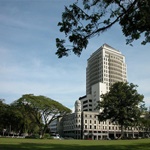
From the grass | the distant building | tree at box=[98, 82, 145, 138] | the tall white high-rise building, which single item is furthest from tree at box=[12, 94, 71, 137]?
the tall white high-rise building

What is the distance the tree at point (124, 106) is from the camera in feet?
231

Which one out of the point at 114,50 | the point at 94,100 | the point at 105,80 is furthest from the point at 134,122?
the point at 114,50

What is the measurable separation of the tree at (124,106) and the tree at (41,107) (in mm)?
17145

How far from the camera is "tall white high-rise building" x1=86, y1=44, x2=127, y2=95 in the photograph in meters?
170

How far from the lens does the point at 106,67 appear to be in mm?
170500

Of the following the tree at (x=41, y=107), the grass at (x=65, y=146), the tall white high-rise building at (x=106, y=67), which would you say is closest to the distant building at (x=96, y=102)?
the tall white high-rise building at (x=106, y=67)

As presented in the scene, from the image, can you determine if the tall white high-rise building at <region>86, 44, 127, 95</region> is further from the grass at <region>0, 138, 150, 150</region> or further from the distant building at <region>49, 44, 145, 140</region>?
the grass at <region>0, 138, 150, 150</region>

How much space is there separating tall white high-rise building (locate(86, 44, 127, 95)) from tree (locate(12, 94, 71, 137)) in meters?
86.3

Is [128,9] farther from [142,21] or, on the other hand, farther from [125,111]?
[125,111]

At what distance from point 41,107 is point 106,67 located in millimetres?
96788

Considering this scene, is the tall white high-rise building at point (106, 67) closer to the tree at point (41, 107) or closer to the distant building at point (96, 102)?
the distant building at point (96, 102)

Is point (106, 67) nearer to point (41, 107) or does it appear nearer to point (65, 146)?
point (41, 107)

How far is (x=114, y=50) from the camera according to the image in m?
181

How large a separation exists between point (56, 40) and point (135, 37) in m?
6.26
